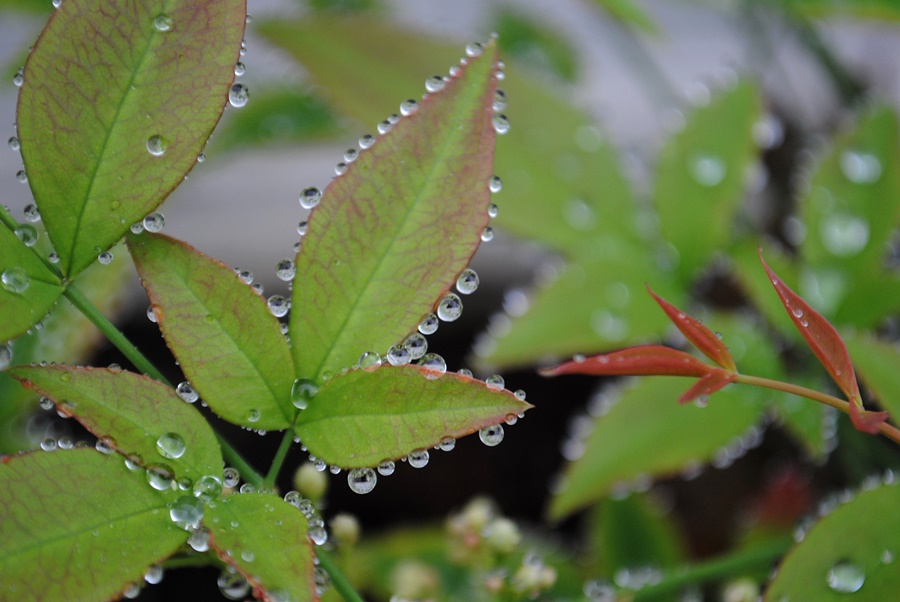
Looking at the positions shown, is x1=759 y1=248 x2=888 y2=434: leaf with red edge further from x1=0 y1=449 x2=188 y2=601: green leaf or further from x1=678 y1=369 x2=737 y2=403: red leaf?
x1=0 y1=449 x2=188 y2=601: green leaf

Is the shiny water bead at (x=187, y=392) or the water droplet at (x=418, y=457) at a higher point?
the water droplet at (x=418, y=457)

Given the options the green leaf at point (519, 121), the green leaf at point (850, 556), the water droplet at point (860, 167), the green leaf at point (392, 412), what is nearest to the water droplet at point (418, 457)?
the green leaf at point (392, 412)

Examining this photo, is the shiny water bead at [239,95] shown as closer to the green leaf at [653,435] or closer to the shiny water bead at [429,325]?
the shiny water bead at [429,325]

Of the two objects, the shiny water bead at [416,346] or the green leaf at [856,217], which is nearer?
the shiny water bead at [416,346]

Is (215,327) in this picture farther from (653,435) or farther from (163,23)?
(653,435)

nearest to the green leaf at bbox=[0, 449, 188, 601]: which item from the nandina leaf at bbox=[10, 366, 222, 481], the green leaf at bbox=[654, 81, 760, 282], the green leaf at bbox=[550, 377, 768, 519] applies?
the nandina leaf at bbox=[10, 366, 222, 481]
